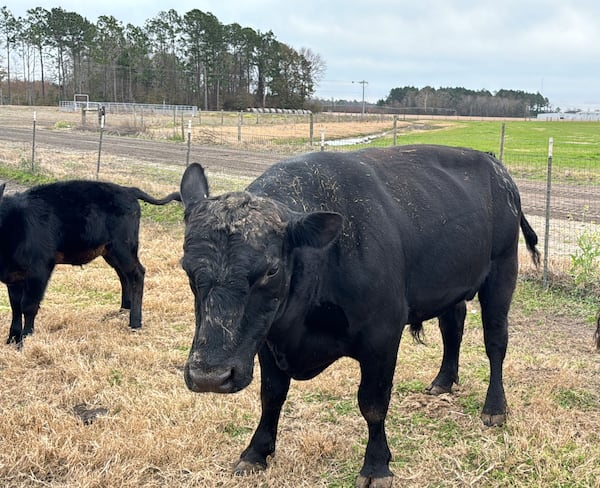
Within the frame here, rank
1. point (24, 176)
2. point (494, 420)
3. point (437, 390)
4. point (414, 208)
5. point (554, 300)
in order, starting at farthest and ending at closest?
1. point (24, 176)
2. point (554, 300)
3. point (437, 390)
4. point (494, 420)
5. point (414, 208)

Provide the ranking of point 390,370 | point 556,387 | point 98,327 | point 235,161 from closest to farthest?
point 390,370 < point 556,387 < point 98,327 < point 235,161

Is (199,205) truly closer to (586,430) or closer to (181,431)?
(181,431)

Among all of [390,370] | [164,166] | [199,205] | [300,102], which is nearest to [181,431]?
[390,370]

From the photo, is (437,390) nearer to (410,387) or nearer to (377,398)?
(410,387)

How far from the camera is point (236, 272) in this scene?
2.61 meters

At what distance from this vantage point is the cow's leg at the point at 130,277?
664 cm

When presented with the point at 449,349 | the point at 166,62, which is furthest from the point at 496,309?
the point at 166,62

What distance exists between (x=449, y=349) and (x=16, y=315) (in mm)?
4292

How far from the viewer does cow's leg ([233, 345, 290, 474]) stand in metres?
3.78

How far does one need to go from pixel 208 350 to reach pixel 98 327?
166 inches

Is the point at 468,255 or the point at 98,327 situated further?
the point at 98,327

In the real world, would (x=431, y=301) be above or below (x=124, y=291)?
above

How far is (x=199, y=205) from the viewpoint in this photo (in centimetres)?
A: 290

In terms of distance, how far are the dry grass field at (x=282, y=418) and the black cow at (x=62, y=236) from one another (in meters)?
0.38
